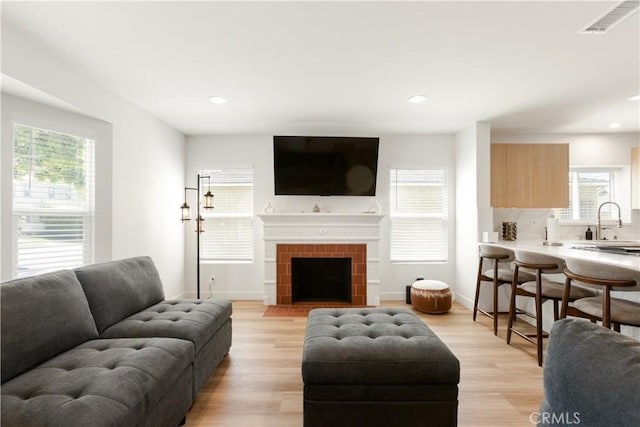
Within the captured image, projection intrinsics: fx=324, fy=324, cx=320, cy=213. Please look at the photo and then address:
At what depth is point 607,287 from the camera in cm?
205

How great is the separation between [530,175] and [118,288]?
4.71 meters

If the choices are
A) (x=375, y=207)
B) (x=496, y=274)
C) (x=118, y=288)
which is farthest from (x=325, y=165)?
(x=118, y=288)

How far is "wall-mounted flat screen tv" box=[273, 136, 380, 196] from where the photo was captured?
4543 millimetres

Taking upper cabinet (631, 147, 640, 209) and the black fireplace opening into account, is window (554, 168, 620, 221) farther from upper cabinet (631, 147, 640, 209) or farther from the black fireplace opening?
the black fireplace opening

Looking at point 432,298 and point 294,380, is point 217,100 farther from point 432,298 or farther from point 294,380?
point 432,298

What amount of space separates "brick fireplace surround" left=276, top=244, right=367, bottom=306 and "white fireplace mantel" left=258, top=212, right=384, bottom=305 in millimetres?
58

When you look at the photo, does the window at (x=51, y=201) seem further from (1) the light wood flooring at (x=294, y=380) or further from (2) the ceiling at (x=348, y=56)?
(1) the light wood flooring at (x=294, y=380)

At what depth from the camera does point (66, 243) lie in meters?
2.92

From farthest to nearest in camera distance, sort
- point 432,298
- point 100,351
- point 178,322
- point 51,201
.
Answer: point 432,298 < point 51,201 < point 178,322 < point 100,351

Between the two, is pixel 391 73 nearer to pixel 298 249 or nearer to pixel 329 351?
pixel 329 351

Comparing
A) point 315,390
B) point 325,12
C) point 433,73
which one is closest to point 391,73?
point 433,73

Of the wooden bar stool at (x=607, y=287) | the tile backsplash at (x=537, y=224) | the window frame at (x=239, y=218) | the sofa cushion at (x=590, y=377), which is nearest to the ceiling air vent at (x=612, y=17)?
the wooden bar stool at (x=607, y=287)

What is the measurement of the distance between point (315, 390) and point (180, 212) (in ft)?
12.1

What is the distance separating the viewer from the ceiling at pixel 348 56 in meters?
1.91
